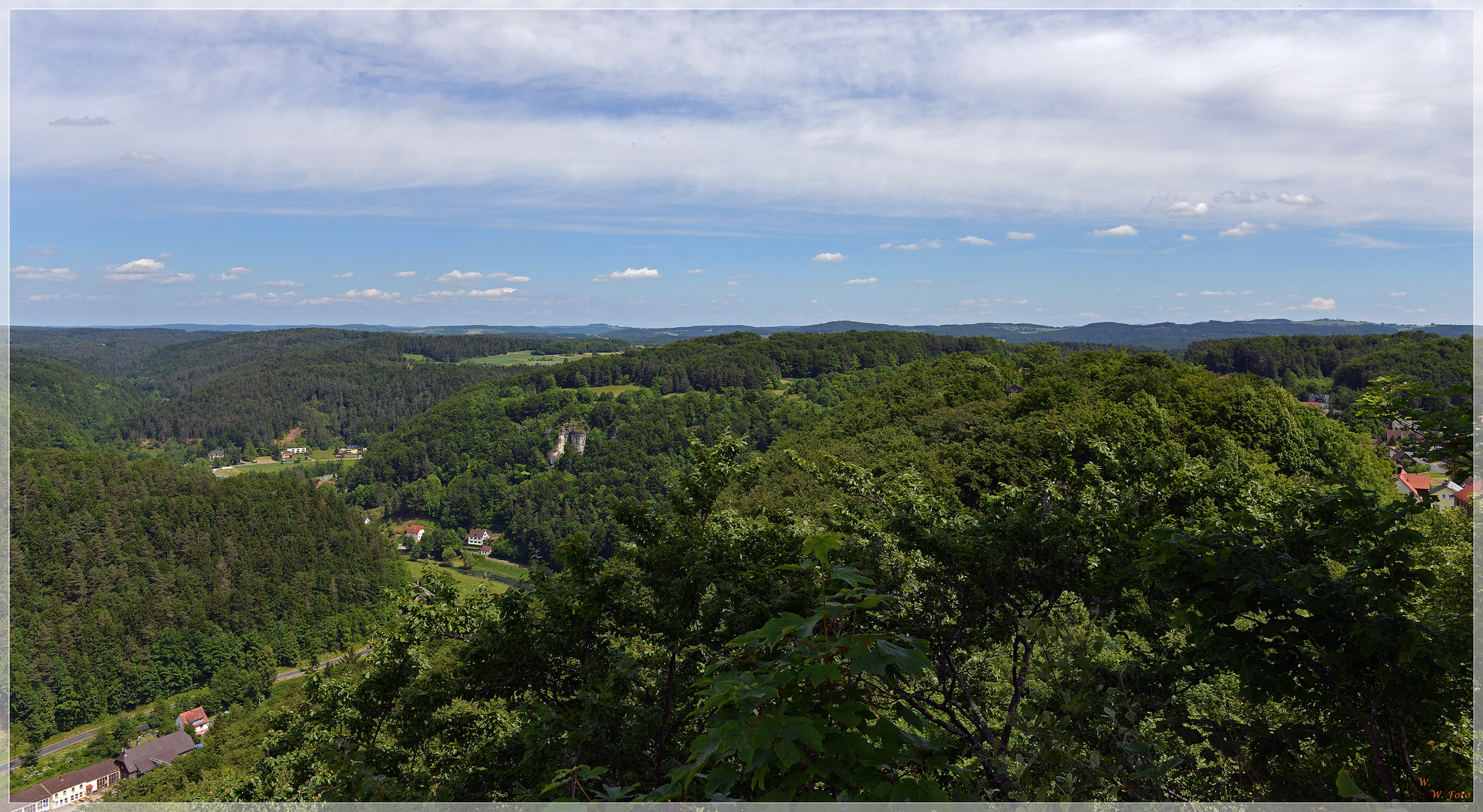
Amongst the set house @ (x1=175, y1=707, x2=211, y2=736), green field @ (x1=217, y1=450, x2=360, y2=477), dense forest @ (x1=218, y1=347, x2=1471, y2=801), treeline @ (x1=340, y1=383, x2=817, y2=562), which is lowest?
house @ (x1=175, y1=707, x2=211, y2=736)

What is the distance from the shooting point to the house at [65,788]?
149ft

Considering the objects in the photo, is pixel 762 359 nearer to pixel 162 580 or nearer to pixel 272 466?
pixel 162 580

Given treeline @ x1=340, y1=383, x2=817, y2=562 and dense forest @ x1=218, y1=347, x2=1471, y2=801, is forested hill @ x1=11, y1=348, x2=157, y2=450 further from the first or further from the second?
dense forest @ x1=218, y1=347, x2=1471, y2=801

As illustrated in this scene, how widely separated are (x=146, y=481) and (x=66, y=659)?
3417cm

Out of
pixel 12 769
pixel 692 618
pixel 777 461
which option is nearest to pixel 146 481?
pixel 12 769

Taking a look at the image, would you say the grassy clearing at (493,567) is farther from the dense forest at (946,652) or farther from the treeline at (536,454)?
the dense forest at (946,652)

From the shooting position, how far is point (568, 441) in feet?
427

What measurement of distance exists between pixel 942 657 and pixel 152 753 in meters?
69.0

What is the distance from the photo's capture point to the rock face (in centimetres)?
12812

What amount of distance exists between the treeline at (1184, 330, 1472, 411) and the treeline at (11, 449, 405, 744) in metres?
103

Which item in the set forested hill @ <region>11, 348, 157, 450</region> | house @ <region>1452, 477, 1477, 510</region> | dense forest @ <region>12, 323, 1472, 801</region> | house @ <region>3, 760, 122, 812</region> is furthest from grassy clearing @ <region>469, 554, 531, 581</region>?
house @ <region>1452, 477, 1477, 510</region>

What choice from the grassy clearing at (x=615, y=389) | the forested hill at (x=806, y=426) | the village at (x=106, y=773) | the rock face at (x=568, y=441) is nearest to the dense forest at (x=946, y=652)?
the forested hill at (x=806, y=426)

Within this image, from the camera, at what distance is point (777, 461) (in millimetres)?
46312

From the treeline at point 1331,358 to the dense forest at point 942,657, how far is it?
59897mm
